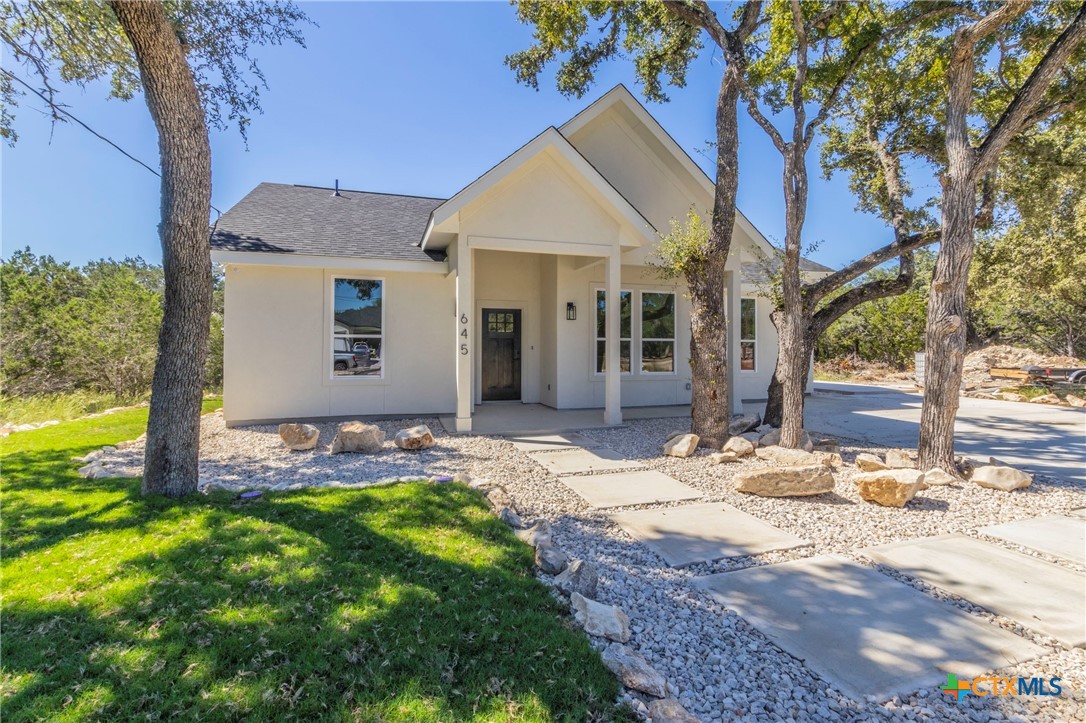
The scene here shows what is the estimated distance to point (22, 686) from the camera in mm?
2078

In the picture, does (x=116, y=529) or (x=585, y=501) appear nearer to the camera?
(x=116, y=529)

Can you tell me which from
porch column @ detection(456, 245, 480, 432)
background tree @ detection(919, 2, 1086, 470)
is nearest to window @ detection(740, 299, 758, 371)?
background tree @ detection(919, 2, 1086, 470)

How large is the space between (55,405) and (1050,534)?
1803 cm

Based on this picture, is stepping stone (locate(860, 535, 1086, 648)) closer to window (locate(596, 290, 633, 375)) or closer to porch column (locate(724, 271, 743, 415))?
porch column (locate(724, 271, 743, 415))

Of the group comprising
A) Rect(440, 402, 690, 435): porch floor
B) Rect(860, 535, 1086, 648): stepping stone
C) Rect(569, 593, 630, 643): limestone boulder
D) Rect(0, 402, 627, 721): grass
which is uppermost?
Rect(440, 402, 690, 435): porch floor

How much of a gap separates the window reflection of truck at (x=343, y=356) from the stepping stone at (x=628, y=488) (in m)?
5.82

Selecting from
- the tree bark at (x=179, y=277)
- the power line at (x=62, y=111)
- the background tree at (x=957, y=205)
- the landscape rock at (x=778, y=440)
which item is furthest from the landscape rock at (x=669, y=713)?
the power line at (x=62, y=111)

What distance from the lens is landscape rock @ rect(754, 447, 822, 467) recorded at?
607 centimetres

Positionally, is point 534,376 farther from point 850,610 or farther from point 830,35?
point 850,610

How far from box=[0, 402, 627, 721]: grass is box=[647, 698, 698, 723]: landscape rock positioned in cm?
14

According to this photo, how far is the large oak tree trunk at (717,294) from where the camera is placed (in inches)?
292

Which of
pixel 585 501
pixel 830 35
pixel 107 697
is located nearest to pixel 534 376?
pixel 585 501

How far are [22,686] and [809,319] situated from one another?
9663mm

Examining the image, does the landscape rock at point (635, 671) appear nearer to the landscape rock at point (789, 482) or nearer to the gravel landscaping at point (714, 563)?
the gravel landscaping at point (714, 563)
